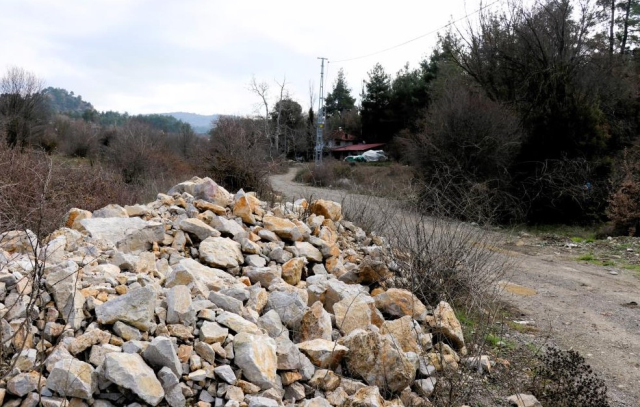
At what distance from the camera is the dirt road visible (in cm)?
465

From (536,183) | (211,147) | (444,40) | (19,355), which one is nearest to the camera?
(19,355)

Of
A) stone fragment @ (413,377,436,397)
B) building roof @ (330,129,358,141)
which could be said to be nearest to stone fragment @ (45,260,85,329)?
stone fragment @ (413,377,436,397)

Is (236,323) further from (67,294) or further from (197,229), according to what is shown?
(197,229)

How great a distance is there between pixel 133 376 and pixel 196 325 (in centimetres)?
72

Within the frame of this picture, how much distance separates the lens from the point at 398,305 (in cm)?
468

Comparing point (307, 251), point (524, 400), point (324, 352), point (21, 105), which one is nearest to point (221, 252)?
point (307, 251)

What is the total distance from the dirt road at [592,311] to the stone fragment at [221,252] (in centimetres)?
324

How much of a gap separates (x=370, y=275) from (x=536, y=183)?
39.0 ft

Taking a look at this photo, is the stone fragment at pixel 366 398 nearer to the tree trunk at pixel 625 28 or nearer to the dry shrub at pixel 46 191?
the dry shrub at pixel 46 191

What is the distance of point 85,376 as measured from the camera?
104 inches

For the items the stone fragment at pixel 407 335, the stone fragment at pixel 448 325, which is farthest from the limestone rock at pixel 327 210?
the stone fragment at pixel 407 335

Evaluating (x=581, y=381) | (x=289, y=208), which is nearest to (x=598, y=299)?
(x=581, y=381)

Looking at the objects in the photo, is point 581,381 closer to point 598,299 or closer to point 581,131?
point 598,299

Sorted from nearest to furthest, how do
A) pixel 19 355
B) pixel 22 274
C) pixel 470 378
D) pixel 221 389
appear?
pixel 19 355
pixel 221 389
pixel 22 274
pixel 470 378
